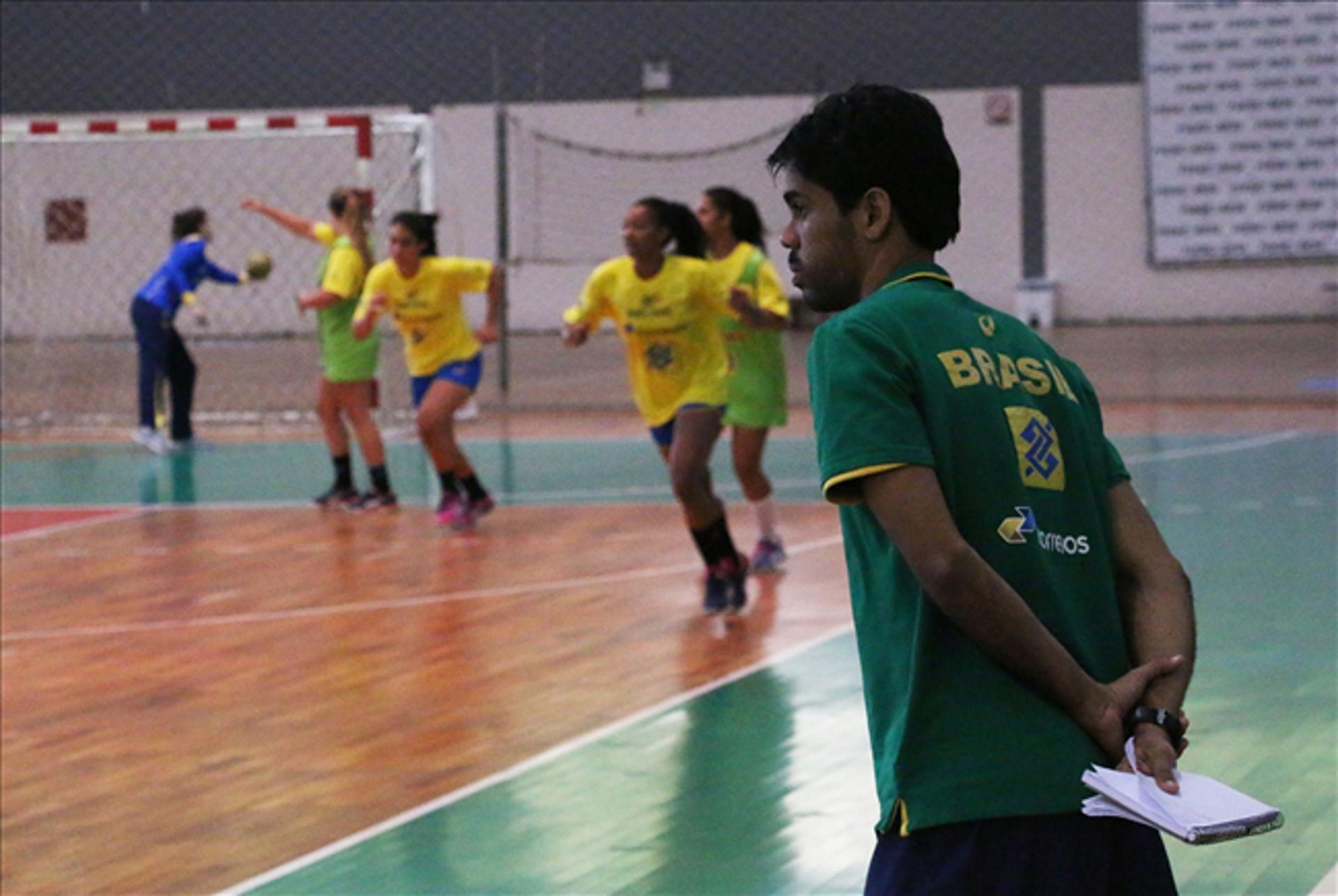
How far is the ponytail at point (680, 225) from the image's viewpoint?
25.7ft

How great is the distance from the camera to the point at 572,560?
8984 mm

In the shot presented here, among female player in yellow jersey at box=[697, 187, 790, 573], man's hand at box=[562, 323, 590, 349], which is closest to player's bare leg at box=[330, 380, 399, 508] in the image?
man's hand at box=[562, 323, 590, 349]

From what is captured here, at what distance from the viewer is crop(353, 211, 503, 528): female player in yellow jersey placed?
1008 centimetres

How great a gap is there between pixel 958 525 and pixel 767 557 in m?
6.45

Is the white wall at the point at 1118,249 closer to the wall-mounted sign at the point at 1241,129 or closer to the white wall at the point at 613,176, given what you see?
the wall-mounted sign at the point at 1241,129

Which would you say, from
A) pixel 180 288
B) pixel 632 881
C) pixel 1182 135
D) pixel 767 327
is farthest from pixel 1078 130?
pixel 632 881

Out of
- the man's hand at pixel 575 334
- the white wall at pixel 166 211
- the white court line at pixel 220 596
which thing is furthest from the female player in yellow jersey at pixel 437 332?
the white wall at pixel 166 211

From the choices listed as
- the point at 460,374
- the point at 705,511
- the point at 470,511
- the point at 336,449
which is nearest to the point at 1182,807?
the point at 705,511

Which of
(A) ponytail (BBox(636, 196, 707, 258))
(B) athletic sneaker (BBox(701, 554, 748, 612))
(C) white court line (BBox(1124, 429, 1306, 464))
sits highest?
(A) ponytail (BBox(636, 196, 707, 258))

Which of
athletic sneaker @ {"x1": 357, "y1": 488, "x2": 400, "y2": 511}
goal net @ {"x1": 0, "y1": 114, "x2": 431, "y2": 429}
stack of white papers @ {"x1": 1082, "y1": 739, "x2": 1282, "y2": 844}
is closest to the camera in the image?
stack of white papers @ {"x1": 1082, "y1": 739, "x2": 1282, "y2": 844}

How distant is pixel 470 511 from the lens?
33.0 ft

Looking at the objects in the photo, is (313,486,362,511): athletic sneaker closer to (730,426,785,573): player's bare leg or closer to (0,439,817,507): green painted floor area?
(0,439,817,507): green painted floor area

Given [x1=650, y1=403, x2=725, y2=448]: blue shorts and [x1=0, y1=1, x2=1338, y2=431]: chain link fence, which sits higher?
[x1=0, y1=1, x2=1338, y2=431]: chain link fence

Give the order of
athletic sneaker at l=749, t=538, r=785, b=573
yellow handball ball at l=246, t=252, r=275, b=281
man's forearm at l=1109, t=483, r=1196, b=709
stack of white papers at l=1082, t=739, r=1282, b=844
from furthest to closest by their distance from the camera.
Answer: yellow handball ball at l=246, t=252, r=275, b=281 < athletic sneaker at l=749, t=538, r=785, b=573 < man's forearm at l=1109, t=483, r=1196, b=709 < stack of white papers at l=1082, t=739, r=1282, b=844
